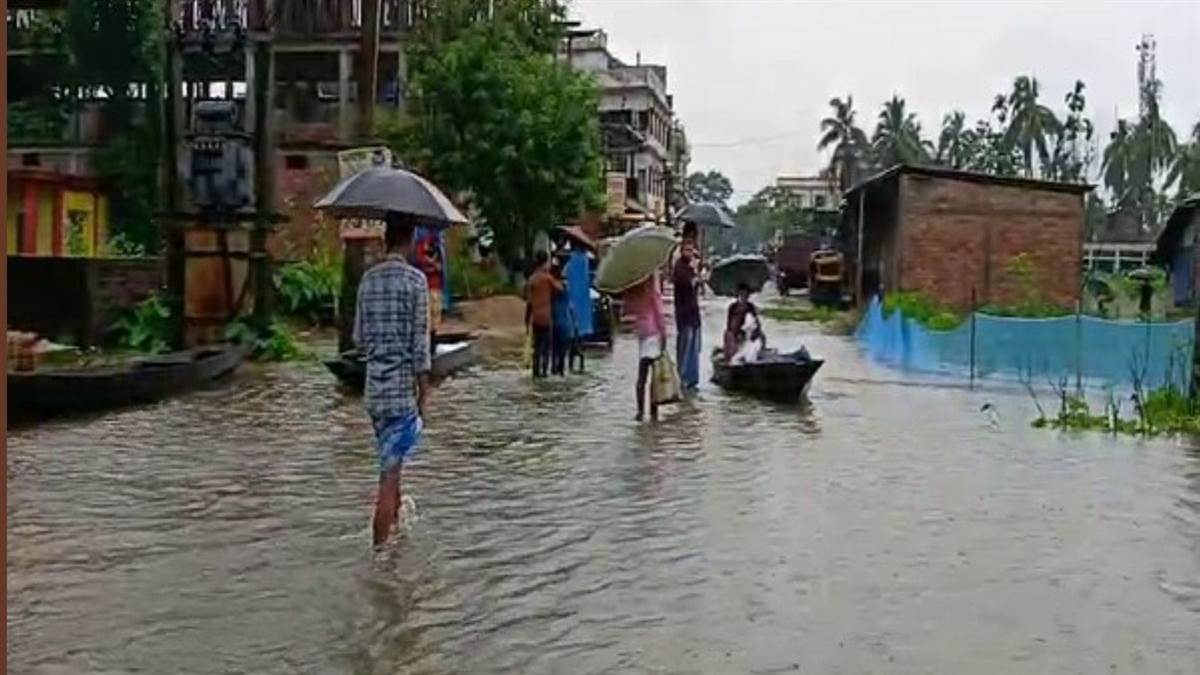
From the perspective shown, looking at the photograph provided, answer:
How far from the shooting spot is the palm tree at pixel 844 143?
325 feet

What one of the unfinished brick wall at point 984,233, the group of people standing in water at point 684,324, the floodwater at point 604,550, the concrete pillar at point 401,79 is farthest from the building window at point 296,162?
the floodwater at point 604,550

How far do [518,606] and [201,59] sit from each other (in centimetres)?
3748

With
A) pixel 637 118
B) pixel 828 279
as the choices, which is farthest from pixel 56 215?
pixel 637 118

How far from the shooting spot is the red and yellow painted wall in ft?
108

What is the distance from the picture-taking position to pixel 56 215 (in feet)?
116

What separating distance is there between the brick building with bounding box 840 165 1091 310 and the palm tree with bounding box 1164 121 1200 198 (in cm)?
4321

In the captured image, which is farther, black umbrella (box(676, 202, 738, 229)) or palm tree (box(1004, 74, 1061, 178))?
palm tree (box(1004, 74, 1061, 178))

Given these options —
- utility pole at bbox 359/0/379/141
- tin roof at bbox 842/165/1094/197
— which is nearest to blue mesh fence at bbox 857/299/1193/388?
utility pole at bbox 359/0/379/141

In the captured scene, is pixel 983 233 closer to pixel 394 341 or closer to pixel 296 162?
pixel 296 162

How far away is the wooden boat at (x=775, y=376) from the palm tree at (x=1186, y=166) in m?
61.4

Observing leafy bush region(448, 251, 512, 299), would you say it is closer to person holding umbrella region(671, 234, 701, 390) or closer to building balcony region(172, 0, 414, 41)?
building balcony region(172, 0, 414, 41)

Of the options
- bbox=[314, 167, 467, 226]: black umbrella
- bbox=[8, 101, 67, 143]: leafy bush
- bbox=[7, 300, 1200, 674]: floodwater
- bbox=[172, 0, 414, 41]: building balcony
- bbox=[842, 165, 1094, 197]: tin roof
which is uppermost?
bbox=[172, 0, 414, 41]: building balcony

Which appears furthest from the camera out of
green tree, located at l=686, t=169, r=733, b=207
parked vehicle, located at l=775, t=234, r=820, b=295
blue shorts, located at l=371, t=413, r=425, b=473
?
green tree, located at l=686, t=169, r=733, b=207

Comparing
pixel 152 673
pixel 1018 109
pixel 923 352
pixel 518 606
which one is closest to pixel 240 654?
pixel 152 673
